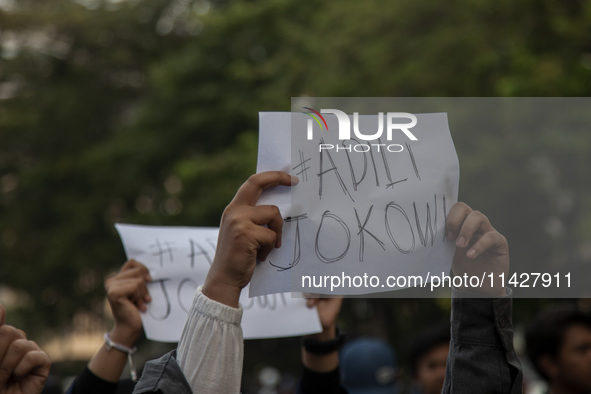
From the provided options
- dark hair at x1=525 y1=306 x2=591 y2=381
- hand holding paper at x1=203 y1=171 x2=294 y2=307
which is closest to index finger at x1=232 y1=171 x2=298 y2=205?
hand holding paper at x1=203 y1=171 x2=294 y2=307

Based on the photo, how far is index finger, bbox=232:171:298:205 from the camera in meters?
1.90

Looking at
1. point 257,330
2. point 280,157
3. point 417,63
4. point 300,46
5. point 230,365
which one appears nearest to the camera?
point 230,365

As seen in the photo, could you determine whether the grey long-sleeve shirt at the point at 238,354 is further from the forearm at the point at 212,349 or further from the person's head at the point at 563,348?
the person's head at the point at 563,348

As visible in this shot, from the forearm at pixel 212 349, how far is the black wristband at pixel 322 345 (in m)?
1.02

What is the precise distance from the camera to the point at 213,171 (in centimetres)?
1293

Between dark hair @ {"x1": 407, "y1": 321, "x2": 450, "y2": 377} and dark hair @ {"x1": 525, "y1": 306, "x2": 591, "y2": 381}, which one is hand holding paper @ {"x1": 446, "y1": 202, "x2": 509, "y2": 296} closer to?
dark hair @ {"x1": 525, "y1": 306, "x2": 591, "y2": 381}

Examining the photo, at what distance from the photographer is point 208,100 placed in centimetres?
1447

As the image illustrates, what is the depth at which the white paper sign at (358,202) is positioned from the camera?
6.64 feet

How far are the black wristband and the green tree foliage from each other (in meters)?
3.71

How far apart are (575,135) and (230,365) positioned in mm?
6932

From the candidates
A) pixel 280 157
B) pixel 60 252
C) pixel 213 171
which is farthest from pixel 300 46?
pixel 280 157

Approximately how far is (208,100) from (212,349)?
12.9 metres

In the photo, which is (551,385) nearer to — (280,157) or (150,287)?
(150,287)

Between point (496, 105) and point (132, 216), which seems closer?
point (496, 105)
